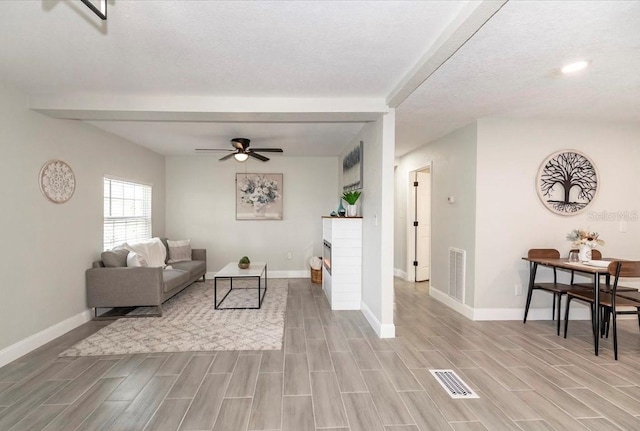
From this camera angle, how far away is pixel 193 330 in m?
3.69

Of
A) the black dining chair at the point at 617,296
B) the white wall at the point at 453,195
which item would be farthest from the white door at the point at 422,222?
the black dining chair at the point at 617,296

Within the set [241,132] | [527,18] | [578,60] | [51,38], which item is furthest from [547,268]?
[51,38]

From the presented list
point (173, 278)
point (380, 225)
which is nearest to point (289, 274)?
point (173, 278)

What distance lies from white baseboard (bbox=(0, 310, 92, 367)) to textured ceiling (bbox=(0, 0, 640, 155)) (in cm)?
235

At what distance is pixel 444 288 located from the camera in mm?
4906

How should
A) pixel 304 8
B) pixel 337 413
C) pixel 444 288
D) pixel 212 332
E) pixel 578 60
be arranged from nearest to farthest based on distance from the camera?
1. pixel 304 8
2. pixel 337 413
3. pixel 578 60
4. pixel 212 332
5. pixel 444 288

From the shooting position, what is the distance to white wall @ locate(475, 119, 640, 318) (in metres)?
4.08

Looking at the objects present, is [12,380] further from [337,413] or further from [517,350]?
[517,350]

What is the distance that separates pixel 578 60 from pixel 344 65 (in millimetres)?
1793

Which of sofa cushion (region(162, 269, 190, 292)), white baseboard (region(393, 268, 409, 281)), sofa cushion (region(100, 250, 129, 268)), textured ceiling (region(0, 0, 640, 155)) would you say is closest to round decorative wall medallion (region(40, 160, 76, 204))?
textured ceiling (region(0, 0, 640, 155))

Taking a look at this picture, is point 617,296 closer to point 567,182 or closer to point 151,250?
point 567,182

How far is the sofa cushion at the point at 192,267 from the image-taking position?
17.5 ft

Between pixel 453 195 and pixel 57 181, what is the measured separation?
4998mm

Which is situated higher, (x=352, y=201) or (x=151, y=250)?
(x=352, y=201)
